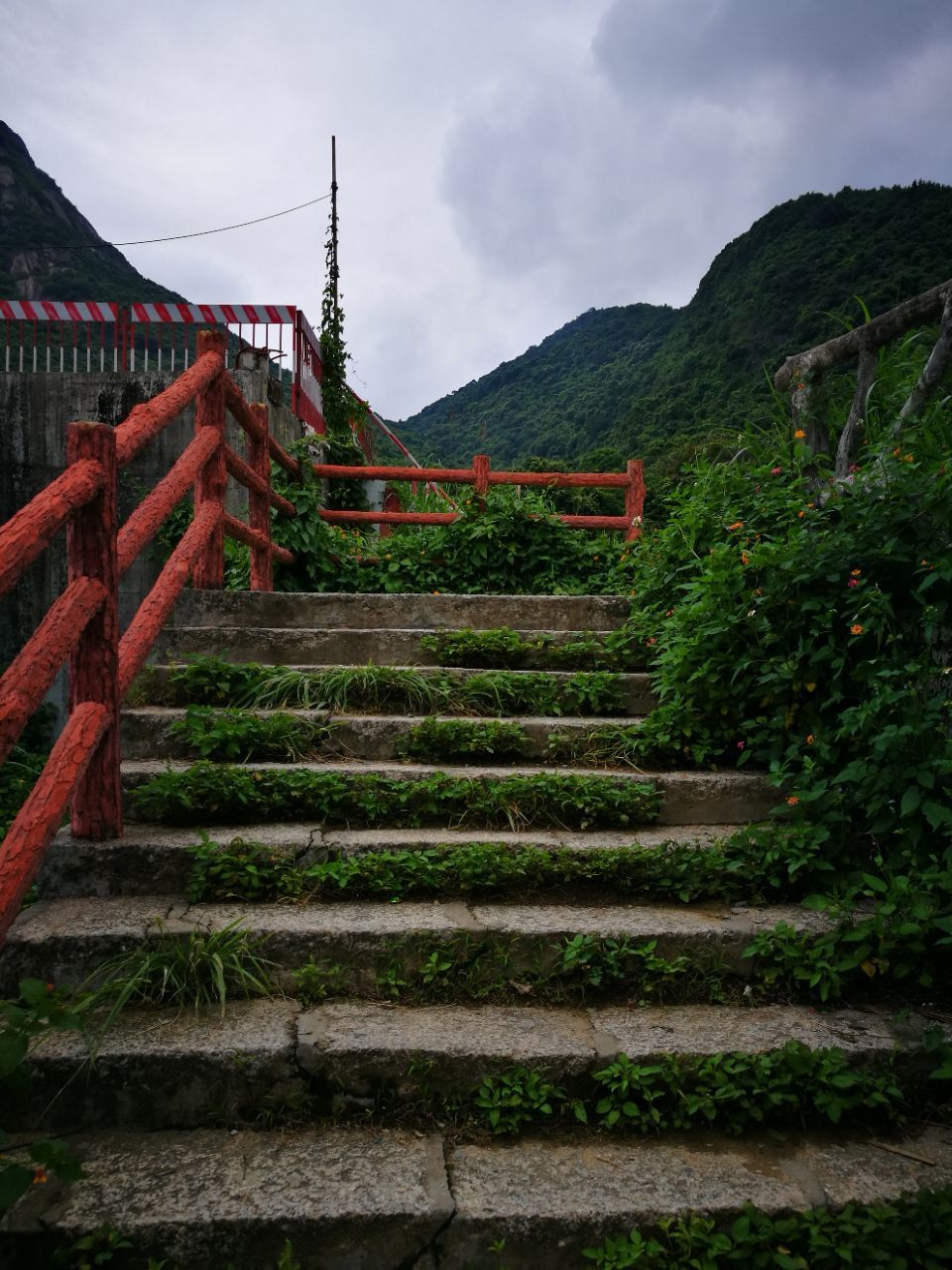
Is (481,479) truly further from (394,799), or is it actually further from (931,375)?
(394,799)

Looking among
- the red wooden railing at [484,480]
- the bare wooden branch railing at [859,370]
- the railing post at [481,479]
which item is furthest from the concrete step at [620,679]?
the railing post at [481,479]

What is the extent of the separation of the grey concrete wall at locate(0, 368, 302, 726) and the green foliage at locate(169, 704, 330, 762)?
12.2 feet

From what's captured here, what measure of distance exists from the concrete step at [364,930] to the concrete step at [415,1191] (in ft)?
1.49

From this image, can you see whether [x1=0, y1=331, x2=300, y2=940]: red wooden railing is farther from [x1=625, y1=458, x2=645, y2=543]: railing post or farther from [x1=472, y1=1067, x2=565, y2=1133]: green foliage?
[x1=625, y1=458, x2=645, y2=543]: railing post

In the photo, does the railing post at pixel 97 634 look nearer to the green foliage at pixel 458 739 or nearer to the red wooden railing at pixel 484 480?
the green foliage at pixel 458 739

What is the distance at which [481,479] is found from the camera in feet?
21.1

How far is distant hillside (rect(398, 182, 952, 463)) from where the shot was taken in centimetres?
1959

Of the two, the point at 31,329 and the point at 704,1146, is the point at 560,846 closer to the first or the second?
the point at 704,1146

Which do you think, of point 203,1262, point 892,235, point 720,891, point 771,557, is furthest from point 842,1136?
point 892,235

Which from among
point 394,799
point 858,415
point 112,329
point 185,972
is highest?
point 112,329

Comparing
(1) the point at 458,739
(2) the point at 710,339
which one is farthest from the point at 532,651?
(2) the point at 710,339

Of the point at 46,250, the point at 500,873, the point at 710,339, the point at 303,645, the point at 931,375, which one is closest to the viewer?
the point at 500,873

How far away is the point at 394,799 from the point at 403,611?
1652mm

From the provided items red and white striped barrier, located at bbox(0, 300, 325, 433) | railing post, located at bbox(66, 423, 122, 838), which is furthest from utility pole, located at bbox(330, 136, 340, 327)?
railing post, located at bbox(66, 423, 122, 838)
